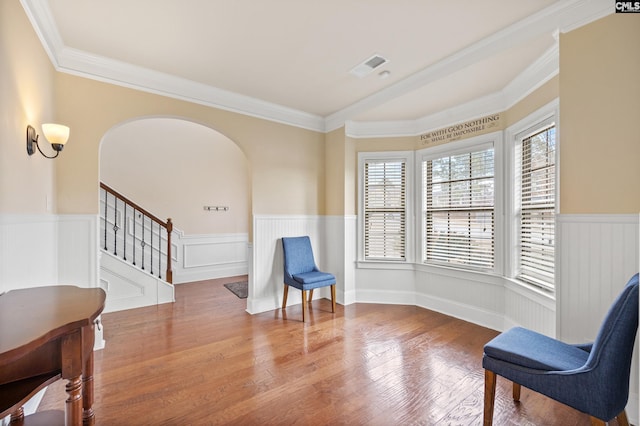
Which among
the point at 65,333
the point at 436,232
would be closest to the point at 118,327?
the point at 65,333

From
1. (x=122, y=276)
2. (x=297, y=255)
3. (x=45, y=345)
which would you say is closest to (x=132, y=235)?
(x=122, y=276)

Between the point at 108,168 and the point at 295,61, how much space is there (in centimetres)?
424

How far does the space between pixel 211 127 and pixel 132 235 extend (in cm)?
281

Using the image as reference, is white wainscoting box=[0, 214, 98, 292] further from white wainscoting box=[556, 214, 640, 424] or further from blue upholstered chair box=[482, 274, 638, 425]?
white wainscoting box=[556, 214, 640, 424]

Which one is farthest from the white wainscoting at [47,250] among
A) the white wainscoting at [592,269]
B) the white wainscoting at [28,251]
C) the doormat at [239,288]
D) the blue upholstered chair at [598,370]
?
the white wainscoting at [592,269]

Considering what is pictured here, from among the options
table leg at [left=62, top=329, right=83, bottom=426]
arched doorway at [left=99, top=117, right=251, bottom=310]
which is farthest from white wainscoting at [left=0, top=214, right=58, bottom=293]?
arched doorway at [left=99, top=117, right=251, bottom=310]

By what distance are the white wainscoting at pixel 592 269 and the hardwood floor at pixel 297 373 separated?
0.54m

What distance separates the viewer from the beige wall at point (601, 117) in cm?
175

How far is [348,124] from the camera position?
4.05m

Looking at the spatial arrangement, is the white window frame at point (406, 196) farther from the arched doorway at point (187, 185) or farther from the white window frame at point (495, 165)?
the arched doorway at point (187, 185)

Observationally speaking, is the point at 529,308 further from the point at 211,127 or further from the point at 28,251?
the point at 28,251

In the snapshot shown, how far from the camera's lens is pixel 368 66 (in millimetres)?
2834

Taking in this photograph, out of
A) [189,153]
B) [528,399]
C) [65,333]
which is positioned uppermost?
[189,153]

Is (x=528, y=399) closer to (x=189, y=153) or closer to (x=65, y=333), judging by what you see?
(x=65, y=333)
